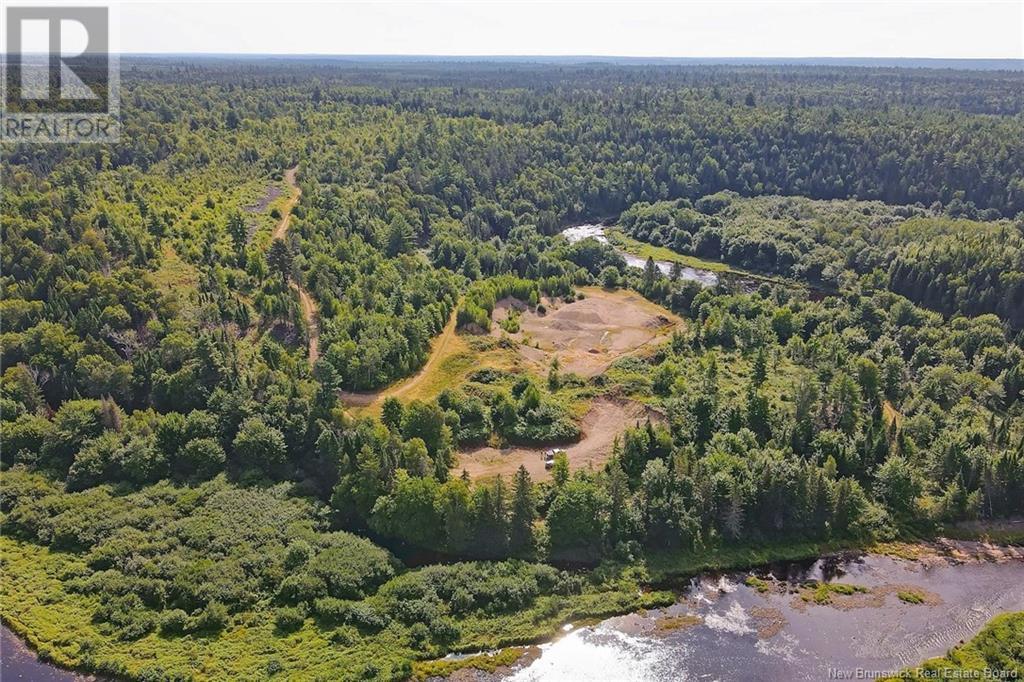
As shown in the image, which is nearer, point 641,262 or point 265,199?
point 265,199

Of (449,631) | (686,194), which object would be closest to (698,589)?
(449,631)

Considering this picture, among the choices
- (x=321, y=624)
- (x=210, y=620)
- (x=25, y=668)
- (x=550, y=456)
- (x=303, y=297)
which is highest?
(x=303, y=297)

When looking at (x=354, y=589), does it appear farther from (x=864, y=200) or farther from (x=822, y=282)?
(x=864, y=200)

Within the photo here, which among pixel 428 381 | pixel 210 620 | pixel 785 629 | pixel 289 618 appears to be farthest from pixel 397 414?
pixel 785 629

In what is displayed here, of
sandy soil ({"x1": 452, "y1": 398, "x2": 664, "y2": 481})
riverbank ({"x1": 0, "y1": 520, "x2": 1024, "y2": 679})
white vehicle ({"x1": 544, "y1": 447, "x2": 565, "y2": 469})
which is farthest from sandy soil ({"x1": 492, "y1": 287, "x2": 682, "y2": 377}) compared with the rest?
riverbank ({"x1": 0, "y1": 520, "x2": 1024, "y2": 679})

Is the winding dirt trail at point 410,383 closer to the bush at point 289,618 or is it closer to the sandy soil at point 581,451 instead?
the sandy soil at point 581,451

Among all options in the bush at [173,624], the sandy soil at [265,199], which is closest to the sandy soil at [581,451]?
the bush at [173,624]

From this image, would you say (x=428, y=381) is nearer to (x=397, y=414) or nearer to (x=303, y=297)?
(x=397, y=414)
